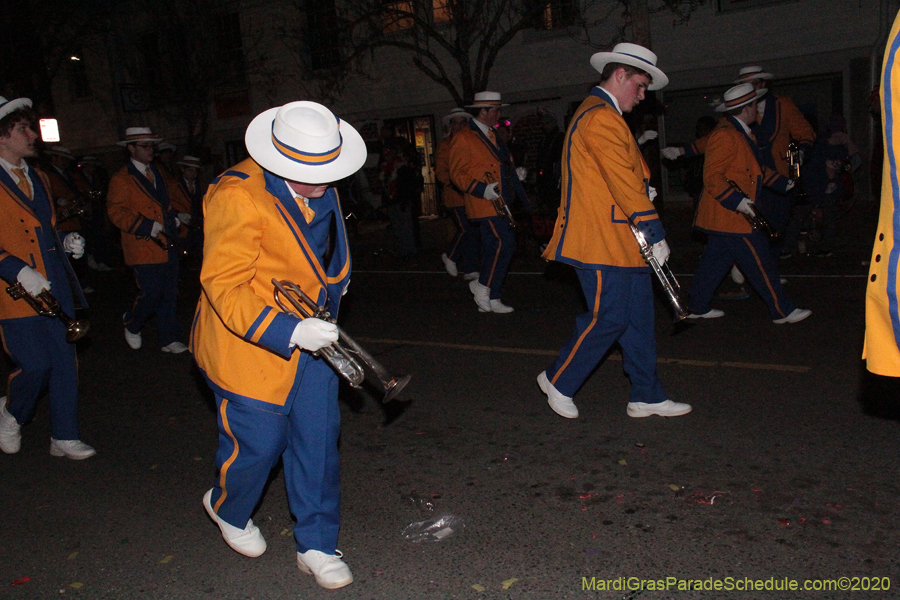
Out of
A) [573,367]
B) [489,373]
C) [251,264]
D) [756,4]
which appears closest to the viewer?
[251,264]

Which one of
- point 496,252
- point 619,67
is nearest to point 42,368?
point 619,67

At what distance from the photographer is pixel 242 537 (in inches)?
146

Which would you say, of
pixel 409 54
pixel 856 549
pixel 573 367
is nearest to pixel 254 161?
pixel 573 367

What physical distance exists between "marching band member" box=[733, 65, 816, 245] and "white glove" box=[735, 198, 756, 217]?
117cm

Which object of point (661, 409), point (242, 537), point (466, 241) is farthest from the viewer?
point (466, 241)

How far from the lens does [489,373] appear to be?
21.6 ft

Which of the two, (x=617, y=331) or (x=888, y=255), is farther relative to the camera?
(x=617, y=331)

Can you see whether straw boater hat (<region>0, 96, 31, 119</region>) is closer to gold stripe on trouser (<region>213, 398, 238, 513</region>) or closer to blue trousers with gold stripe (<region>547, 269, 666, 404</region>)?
gold stripe on trouser (<region>213, 398, 238, 513</region>)

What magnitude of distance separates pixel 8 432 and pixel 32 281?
139 centimetres

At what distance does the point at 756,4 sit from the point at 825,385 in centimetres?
1342

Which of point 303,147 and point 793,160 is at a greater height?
point 303,147

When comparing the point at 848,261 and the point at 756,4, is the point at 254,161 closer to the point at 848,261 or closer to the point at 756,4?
the point at 848,261

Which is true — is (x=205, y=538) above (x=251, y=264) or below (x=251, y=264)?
below

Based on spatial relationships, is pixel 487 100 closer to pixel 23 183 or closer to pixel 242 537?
pixel 23 183
